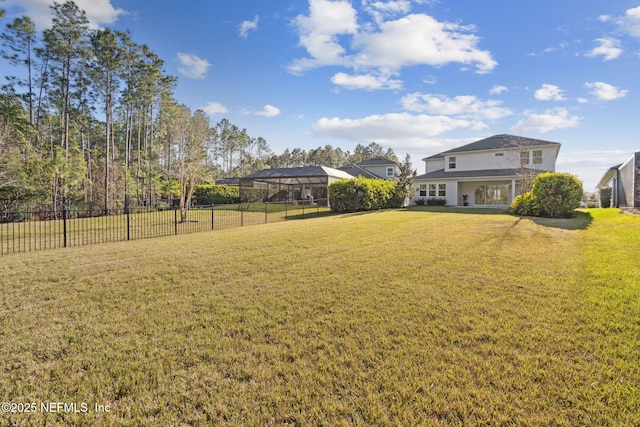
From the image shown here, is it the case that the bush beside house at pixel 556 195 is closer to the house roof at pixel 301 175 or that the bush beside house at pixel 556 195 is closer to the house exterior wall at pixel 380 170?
the house roof at pixel 301 175

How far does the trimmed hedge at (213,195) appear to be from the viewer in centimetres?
3011

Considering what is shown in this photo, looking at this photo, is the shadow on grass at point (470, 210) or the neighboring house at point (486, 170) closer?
the shadow on grass at point (470, 210)

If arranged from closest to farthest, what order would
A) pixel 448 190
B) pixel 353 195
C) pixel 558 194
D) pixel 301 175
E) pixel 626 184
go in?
pixel 558 194 < pixel 626 184 < pixel 353 195 < pixel 448 190 < pixel 301 175

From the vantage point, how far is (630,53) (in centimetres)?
1081

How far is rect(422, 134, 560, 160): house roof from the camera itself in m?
22.4

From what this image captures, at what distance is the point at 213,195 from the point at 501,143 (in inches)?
1085

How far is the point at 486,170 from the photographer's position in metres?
24.0

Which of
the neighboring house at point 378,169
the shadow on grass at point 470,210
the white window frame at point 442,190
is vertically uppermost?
the neighboring house at point 378,169

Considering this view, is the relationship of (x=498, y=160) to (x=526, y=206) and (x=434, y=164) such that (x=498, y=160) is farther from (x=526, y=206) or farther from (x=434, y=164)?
(x=526, y=206)

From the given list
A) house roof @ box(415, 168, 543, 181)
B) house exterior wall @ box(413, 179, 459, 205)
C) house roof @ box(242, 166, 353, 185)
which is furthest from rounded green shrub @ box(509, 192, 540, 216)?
house roof @ box(242, 166, 353, 185)

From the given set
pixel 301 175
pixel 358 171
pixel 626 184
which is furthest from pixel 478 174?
pixel 301 175

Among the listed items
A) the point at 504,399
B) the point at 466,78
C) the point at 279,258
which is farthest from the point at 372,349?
the point at 466,78

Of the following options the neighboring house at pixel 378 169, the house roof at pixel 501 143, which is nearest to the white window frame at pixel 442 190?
the house roof at pixel 501 143

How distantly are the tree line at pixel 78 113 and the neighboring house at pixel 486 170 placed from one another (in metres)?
18.7
